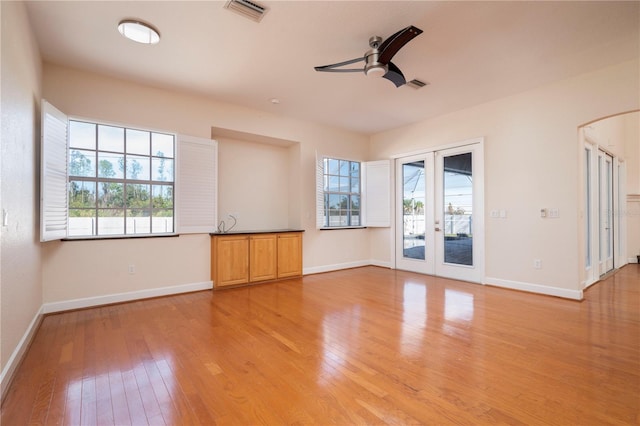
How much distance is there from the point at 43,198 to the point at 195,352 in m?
2.29

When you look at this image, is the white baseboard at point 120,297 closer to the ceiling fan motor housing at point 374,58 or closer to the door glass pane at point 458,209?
the ceiling fan motor housing at point 374,58

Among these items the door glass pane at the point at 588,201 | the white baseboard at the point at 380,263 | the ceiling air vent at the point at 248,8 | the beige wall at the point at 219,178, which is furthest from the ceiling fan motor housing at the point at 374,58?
the white baseboard at the point at 380,263

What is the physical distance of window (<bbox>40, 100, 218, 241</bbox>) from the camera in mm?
3246

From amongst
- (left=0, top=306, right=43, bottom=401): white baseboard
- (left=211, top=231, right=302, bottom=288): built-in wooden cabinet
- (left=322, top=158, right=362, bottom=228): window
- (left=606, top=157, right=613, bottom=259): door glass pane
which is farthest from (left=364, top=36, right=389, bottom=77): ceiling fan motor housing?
(left=606, top=157, right=613, bottom=259): door glass pane

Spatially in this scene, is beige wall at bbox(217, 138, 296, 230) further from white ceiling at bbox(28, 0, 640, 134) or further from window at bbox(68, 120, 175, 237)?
white ceiling at bbox(28, 0, 640, 134)

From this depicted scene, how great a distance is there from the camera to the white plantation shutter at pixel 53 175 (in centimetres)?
303

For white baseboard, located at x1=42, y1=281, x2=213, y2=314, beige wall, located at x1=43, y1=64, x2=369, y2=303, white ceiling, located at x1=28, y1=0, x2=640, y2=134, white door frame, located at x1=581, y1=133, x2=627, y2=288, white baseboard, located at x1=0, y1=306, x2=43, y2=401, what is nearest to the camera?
white baseboard, located at x1=0, y1=306, x2=43, y2=401

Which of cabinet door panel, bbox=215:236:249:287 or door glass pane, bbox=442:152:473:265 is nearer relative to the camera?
cabinet door panel, bbox=215:236:249:287

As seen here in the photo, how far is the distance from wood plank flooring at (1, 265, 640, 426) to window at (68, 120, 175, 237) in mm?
1126

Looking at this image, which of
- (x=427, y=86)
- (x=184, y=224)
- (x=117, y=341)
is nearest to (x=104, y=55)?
(x=184, y=224)

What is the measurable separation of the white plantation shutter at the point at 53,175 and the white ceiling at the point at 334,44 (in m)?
0.79

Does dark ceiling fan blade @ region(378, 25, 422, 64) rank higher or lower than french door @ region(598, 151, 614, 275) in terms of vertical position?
higher

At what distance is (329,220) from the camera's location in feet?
20.2

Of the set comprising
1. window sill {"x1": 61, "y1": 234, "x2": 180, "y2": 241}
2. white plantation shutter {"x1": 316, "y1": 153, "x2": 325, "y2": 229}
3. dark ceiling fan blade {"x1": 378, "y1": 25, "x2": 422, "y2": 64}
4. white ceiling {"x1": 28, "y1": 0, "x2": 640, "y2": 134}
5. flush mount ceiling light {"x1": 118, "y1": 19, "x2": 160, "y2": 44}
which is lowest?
window sill {"x1": 61, "y1": 234, "x2": 180, "y2": 241}
